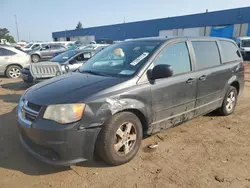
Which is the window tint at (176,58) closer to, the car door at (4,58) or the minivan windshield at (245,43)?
the car door at (4,58)

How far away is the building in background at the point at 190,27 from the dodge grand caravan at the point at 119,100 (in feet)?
59.1

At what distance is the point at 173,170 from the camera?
3.14 m

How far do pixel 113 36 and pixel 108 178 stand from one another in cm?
5365

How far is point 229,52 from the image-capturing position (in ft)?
17.1

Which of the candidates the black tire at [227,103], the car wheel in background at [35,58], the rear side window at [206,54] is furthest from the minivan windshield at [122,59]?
the car wheel in background at [35,58]

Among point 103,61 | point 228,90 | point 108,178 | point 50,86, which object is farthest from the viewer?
point 228,90

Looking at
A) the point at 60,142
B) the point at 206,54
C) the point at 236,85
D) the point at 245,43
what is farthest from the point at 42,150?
the point at 245,43

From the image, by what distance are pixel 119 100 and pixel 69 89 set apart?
675 millimetres

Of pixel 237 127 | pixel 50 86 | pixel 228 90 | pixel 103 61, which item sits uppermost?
pixel 103 61

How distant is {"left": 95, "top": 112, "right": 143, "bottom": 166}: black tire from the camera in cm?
297

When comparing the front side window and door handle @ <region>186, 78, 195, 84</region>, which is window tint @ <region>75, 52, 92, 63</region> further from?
the front side window

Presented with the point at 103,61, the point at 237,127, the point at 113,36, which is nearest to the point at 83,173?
the point at 103,61

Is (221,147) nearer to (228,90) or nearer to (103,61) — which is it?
(228,90)

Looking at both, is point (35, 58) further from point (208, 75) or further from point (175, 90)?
point (175, 90)
